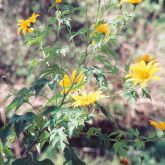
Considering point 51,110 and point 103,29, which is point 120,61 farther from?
point 51,110

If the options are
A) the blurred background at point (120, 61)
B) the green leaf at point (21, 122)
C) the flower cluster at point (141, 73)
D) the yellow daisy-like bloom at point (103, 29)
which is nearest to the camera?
the green leaf at point (21, 122)

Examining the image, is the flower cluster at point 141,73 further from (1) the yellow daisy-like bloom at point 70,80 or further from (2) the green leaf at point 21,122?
(2) the green leaf at point 21,122

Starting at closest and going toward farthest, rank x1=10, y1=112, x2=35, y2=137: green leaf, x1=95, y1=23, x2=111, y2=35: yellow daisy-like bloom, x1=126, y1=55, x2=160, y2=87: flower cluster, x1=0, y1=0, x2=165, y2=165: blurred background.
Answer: x1=10, y1=112, x2=35, y2=137: green leaf
x1=126, y1=55, x2=160, y2=87: flower cluster
x1=95, y1=23, x2=111, y2=35: yellow daisy-like bloom
x1=0, y1=0, x2=165, y2=165: blurred background

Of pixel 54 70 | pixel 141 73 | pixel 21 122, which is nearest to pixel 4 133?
pixel 21 122

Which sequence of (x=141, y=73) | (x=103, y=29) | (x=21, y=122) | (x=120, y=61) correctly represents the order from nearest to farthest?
(x=21, y=122), (x=141, y=73), (x=103, y=29), (x=120, y=61)

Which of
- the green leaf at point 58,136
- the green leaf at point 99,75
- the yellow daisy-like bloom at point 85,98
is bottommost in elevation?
the green leaf at point 58,136

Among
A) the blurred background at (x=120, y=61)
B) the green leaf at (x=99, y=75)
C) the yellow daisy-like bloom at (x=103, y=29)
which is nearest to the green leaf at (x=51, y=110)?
the green leaf at (x=99, y=75)

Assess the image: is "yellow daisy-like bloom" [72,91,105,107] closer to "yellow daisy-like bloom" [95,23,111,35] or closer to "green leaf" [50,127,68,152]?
"green leaf" [50,127,68,152]

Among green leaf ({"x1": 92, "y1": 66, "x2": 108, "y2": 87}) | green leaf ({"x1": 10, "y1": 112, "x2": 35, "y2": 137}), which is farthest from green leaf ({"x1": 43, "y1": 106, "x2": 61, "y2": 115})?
green leaf ({"x1": 92, "y1": 66, "x2": 108, "y2": 87})

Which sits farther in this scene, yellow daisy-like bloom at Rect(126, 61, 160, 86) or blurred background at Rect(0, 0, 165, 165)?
blurred background at Rect(0, 0, 165, 165)

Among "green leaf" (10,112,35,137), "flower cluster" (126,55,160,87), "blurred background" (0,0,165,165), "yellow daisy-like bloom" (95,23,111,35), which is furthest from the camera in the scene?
"blurred background" (0,0,165,165)
